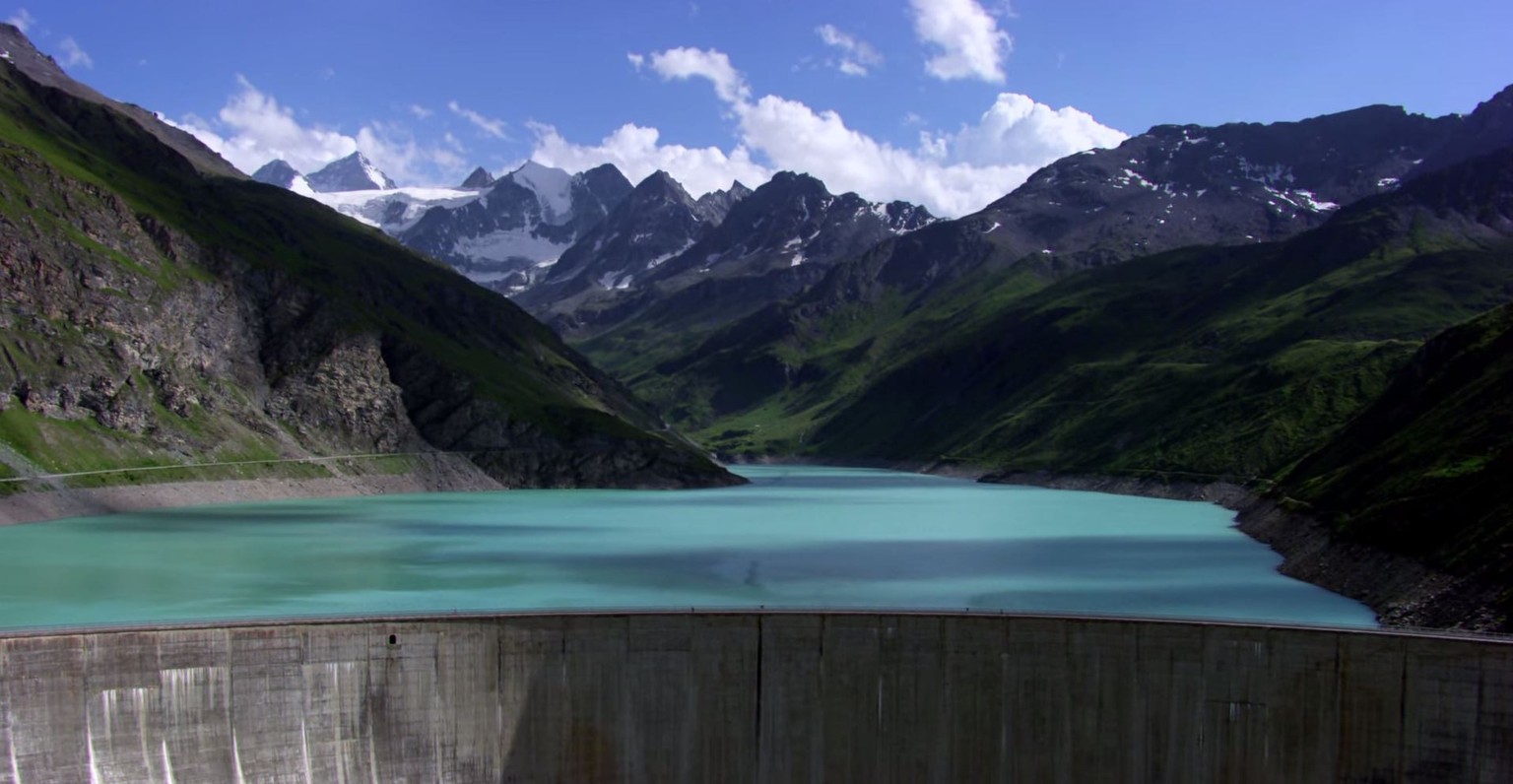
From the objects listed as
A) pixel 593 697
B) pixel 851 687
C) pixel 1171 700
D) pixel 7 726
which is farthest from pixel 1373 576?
pixel 7 726

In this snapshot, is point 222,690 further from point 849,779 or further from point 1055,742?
point 1055,742

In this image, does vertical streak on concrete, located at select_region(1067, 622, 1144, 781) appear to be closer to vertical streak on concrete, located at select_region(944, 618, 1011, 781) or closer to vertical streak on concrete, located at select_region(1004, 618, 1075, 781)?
vertical streak on concrete, located at select_region(1004, 618, 1075, 781)

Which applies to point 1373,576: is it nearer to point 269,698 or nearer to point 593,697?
point 593,697

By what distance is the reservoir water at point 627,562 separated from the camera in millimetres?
61375

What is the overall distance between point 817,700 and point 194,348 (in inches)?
5127

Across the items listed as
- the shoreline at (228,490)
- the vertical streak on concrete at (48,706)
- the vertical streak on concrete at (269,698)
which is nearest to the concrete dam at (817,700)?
the vertical streak on concrete at (269,698)

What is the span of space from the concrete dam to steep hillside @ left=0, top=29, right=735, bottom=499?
87.8m

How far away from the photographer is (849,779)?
1564 inches

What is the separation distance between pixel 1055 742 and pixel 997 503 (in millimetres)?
114077

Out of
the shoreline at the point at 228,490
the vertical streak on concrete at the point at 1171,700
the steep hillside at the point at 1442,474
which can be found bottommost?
the shoreline at the point at 228,490

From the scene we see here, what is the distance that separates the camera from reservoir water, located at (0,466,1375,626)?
201 feet

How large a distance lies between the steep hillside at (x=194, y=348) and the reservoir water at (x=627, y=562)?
614 inches

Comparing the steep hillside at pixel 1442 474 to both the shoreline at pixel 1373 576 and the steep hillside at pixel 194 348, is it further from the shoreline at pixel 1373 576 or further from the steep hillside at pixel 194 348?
the steep hillside at pixel 194 348

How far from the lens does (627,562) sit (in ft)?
268
